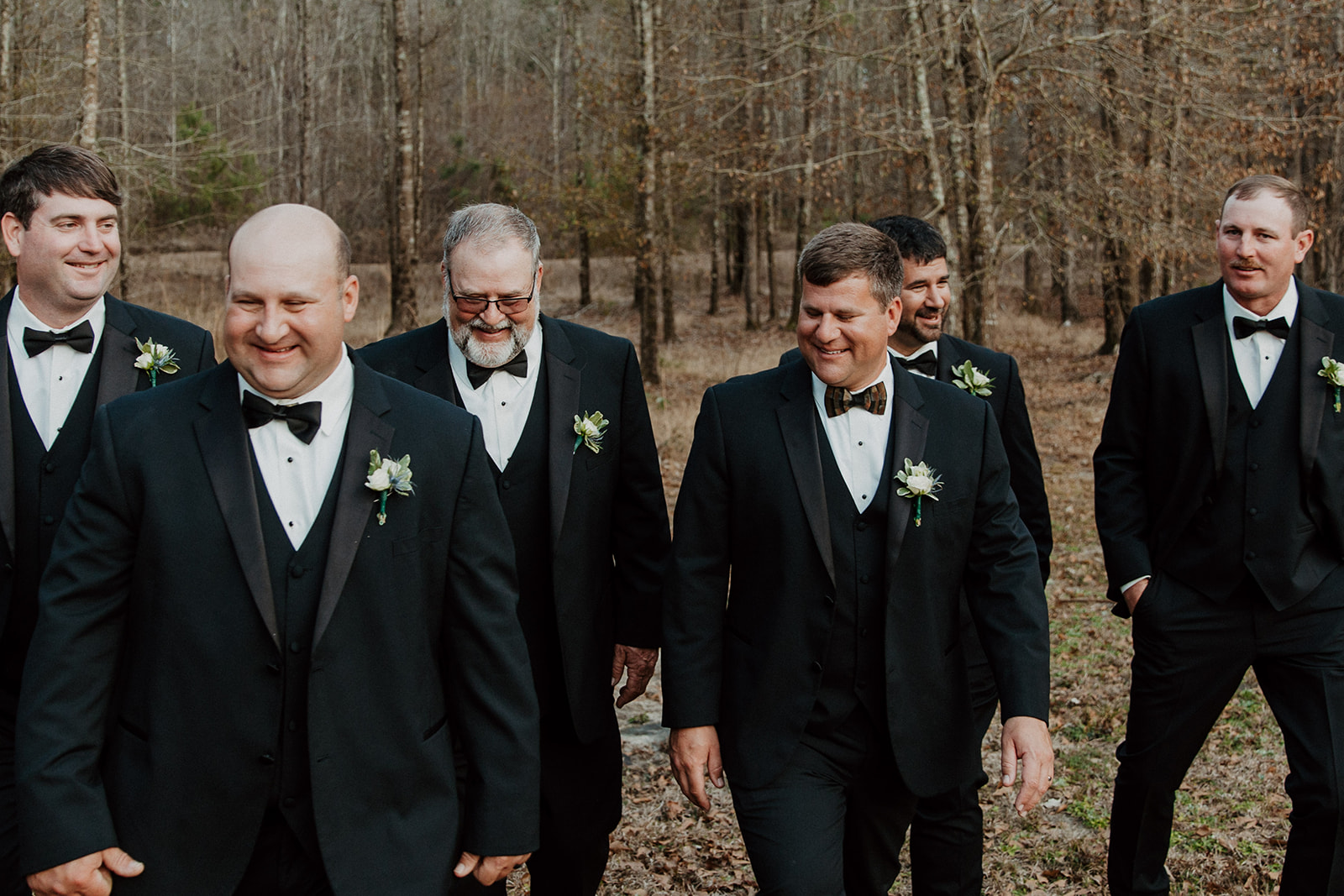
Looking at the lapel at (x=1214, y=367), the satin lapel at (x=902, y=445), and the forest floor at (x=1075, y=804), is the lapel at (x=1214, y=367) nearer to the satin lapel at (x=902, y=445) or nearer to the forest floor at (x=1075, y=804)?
the satin lapel at (x=902, y=445)

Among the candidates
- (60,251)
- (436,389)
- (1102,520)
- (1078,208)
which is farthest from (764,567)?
(1078,208)

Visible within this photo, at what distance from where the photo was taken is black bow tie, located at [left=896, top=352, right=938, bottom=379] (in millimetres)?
5133

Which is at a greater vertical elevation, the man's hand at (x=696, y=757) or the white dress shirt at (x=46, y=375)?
the white dress shirt at (x=46, y=375)

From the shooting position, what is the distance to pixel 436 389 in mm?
4227

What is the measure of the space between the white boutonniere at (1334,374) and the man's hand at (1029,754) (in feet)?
6.21

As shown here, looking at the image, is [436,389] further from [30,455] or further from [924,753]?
[924,753]

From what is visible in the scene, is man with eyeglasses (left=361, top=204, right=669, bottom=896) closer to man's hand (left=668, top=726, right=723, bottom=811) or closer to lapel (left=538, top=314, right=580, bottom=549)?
lapel (left=538, top=314, right=580, bottom=549)

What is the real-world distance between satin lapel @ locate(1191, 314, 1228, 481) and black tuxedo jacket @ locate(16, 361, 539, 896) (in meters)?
2.89

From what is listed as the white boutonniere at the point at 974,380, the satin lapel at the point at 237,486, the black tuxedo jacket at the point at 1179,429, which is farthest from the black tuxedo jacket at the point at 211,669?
the black tuxedo jacket at the point at 1179,429

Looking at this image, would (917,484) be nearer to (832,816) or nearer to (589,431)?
(832,816)

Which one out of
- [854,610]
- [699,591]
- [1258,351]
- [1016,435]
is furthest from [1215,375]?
[699,591]

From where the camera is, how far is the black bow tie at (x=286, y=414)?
294 cm

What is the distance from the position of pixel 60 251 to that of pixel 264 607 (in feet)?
5.92

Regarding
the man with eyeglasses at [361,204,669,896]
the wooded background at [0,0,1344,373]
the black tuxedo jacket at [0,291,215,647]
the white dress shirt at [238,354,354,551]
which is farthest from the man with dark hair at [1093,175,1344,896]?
the wooded background at [0,0,1344,373]
